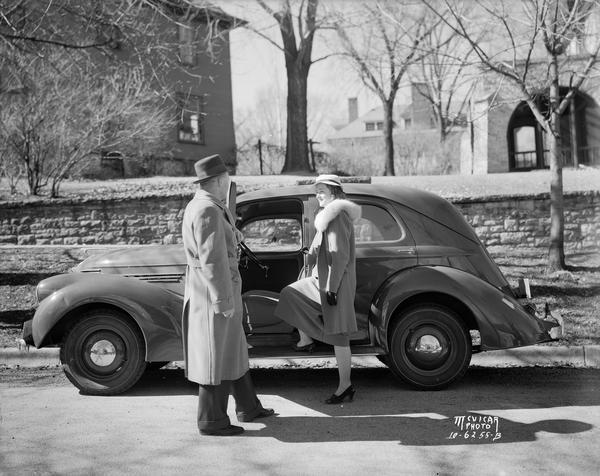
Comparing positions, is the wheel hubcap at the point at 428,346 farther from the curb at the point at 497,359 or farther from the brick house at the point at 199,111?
the brick house at the point at 199,111

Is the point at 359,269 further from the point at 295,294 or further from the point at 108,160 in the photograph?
the point at 108,160

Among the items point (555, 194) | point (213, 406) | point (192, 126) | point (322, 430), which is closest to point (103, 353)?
point (213, 406)

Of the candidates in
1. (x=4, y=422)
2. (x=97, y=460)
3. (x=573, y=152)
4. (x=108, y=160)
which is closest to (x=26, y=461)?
(x=97, y=460)

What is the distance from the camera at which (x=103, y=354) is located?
646 cm

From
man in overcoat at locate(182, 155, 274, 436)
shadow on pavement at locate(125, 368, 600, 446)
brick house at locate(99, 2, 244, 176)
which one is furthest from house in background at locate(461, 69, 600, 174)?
man in overcoat at locate(182, 155, 274, 436)

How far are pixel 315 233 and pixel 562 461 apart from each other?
9.64ft

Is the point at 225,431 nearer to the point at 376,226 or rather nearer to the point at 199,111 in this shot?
the point at 376,226

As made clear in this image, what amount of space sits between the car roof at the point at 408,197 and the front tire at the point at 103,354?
1.56 metres

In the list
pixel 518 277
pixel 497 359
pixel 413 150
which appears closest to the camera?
pixel 497 359

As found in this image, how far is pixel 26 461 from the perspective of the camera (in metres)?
4.75

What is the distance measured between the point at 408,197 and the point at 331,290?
143 centimetres

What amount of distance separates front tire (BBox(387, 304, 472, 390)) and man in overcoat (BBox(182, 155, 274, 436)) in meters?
1.63

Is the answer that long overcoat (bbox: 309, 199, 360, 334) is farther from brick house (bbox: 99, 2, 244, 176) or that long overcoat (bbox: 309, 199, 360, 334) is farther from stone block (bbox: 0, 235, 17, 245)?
brick house (bbox: 99, 2, 244, 176)

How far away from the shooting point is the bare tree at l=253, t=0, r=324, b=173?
929 inches
